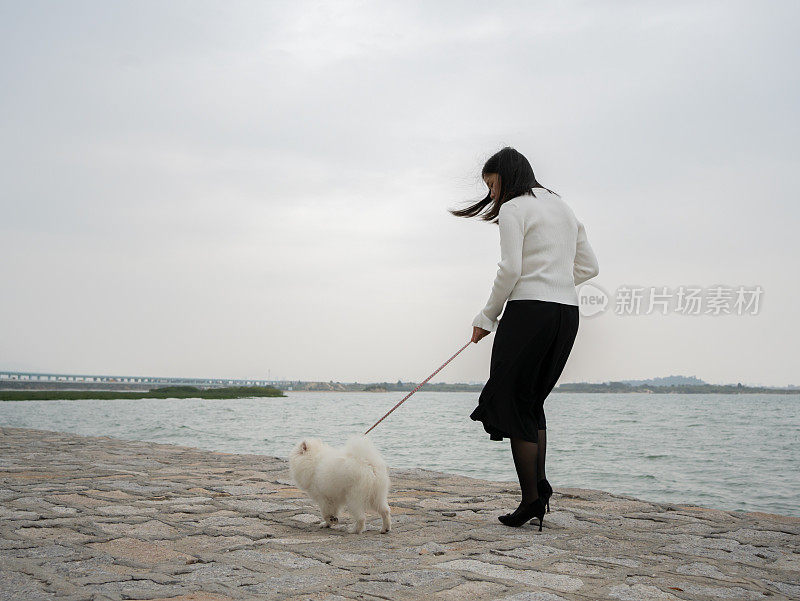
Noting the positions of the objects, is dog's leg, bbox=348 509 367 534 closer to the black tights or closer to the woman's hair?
the black tights

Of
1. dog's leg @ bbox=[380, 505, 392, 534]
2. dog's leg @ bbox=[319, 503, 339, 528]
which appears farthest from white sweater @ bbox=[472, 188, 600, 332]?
dog's leg @ bbox=[319, 503, 339, 528]

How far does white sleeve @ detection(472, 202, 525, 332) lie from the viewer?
3.62 metres

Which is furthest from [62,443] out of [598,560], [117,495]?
[598,560]

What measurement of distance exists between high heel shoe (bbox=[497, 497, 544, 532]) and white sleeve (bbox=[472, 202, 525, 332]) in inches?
44.2

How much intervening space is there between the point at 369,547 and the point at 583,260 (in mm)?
2058

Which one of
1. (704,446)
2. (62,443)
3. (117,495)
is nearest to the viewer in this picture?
(117,495)

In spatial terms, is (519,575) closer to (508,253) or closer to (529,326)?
(529,326)

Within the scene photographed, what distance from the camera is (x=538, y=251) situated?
12.1ft

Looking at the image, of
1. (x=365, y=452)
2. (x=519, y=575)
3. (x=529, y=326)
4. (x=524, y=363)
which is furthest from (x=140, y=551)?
(x=529, y=326)

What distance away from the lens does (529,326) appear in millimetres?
3609

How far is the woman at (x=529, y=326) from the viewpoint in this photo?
3.62 meters

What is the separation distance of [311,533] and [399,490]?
1709 millimetres

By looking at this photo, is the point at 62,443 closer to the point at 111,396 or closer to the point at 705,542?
the point at 705,542

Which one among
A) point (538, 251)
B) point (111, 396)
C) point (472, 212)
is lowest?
point (111, 396)
